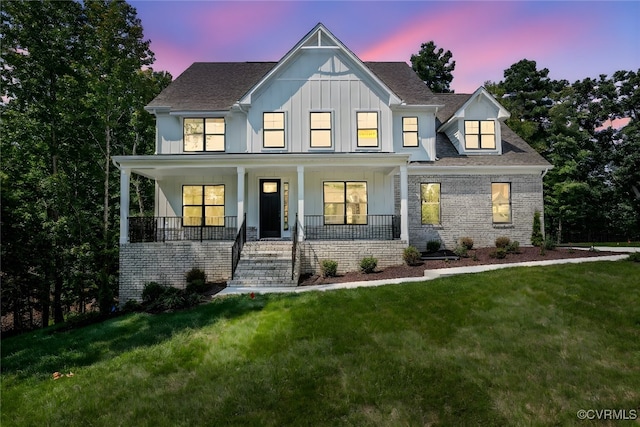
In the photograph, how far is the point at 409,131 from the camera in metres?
16.2

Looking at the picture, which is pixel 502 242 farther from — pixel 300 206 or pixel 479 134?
pixel 300 206

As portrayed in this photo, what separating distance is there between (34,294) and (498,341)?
21.4 metres

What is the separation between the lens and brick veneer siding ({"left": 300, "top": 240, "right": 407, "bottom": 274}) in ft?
42.7

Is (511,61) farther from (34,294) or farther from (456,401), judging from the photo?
(34,294)

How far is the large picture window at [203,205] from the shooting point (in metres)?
15.4

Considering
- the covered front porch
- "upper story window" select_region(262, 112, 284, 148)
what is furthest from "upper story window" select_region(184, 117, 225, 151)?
"upper story window" select_region(262, 112, 284, 148)

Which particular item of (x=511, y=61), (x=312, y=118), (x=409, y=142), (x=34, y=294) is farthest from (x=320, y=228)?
(x=511, y=61)

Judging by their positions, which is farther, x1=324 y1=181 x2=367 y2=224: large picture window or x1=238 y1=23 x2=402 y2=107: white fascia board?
x1=324 y1=181 x2=367 y2=224: large picture window

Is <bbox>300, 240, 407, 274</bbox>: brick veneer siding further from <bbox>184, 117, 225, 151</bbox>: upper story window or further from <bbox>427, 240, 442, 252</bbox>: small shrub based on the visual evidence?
<bbox>184, 117, 225, 151</bbox>: upper story window

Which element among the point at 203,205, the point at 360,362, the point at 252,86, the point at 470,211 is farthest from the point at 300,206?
the point at 360,362

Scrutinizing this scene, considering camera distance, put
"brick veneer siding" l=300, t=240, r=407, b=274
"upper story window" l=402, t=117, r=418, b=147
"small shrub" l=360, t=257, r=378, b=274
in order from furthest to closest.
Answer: "upper story window" l=402, t=117, r=418, b=147 < "brick veneer siding" l=300, t=240, r=407, b=274 < "small shrub" l=360, t=257, r=378, b=274

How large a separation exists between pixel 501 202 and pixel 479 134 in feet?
11.6

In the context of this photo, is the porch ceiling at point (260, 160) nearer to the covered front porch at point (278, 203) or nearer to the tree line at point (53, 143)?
the covered front porch at point (278, 203)

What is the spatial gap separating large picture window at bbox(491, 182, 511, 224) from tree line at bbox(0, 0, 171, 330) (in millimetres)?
17700
